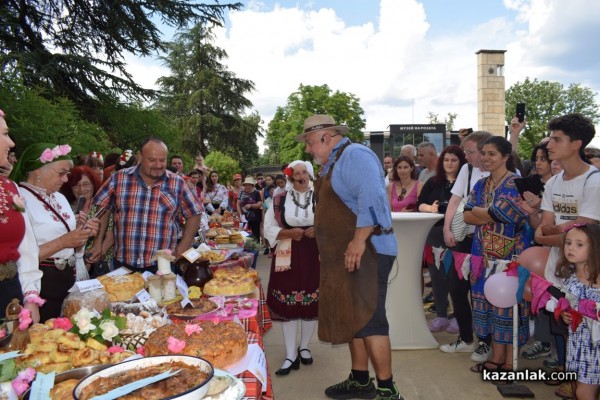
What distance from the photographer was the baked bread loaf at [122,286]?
2656 millimetres

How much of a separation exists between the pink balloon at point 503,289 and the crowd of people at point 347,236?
8.2 inches

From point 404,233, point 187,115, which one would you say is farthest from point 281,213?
point 187,115

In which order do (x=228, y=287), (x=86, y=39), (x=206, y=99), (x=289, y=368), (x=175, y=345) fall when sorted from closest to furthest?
(x=175, y=345), (x=228, y=287), (x=289, y=368), (x=86, y=39), (x=206, y=99)

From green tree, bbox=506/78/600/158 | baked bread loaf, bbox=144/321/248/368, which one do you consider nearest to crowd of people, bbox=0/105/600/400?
baked bread loaf, bbox=144/321/248/368

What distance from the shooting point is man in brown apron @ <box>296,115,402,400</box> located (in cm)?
304

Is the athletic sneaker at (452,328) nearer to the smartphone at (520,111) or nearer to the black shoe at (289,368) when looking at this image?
the black shoe at (289,368)

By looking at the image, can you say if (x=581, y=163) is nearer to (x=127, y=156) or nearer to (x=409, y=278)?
(x=409, y=278)

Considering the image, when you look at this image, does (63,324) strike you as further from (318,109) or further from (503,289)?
(318,109)

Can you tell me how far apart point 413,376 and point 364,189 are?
1965 mm

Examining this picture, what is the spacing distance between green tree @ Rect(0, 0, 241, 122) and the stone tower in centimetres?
2906

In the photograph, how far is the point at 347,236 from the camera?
317cm

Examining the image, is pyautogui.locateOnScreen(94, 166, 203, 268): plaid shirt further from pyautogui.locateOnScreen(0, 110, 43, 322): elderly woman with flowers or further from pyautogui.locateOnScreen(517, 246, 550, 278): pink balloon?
pyautogui.locateOnScreen(517, 246, 550, 278): pink balloon

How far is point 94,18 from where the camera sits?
1320cm

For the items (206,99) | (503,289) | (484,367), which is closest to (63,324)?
(503,289)
